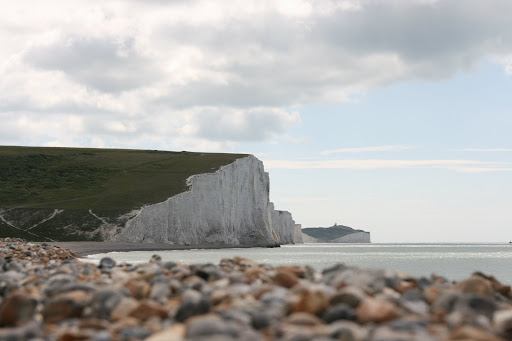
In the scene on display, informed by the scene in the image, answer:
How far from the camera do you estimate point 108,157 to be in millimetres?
107750

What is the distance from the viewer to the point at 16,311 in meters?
7.49

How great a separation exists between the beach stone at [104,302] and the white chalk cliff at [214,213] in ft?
202

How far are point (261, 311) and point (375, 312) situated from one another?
1236mm

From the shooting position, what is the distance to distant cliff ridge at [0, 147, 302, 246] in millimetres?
69062

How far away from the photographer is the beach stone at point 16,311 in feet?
24.5

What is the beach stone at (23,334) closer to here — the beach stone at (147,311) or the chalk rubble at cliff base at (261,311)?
the chalk rubble at cliff base at (261,311)

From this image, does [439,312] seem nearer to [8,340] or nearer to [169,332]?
[169,332]

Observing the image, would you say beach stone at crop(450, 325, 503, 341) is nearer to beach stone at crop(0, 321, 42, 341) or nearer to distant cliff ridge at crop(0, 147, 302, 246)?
beach stone at crop(0, 321, 42, 341)

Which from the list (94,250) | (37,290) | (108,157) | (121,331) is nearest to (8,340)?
(121,331)

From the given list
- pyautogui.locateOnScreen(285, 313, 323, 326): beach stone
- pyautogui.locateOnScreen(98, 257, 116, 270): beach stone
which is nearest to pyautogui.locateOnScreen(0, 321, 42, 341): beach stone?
pyautogui.locateOnScreen(285, 313, 323, 326): beach stone

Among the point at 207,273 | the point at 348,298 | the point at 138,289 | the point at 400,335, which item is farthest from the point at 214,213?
the point at 400,335

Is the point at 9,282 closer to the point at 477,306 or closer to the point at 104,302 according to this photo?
the point at 104,302

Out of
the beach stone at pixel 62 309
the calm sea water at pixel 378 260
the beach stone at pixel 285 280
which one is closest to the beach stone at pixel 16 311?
the beach stone at pixel 62 309

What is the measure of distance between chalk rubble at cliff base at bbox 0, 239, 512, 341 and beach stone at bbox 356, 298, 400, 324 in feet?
0.04
